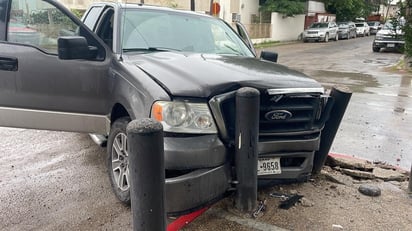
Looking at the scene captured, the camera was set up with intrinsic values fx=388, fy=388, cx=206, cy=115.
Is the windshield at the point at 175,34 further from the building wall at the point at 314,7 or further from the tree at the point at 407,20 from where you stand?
the building wall at the point at 314,7

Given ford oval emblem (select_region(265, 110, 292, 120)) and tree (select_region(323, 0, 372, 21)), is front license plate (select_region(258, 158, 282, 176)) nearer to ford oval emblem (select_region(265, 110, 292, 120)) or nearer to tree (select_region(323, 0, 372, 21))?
ford oval emblem (select_region(265, 110, 292, 120))

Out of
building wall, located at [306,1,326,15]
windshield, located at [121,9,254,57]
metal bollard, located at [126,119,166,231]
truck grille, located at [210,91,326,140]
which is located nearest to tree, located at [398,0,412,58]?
windshield, located at [121,9,254,57]

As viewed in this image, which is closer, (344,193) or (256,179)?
(256,179)

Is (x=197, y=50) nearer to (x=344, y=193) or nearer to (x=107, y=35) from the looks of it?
(x=107, y=35)

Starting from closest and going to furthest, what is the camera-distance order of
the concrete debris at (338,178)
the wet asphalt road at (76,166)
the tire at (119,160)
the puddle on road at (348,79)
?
the wet asphalt road at (76,166) → the tire at (119,160) → the concrete debris at (338,178) → the puddle on road at (348,79)

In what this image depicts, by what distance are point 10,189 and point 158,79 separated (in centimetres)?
220

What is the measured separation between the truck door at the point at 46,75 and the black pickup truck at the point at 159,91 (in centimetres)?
1

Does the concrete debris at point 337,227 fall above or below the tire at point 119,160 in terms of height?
below

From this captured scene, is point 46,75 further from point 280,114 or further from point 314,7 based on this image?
point 314,7

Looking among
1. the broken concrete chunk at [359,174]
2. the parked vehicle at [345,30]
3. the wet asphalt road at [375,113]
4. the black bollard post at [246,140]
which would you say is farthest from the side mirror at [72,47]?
the parked vehicle at [345,30]

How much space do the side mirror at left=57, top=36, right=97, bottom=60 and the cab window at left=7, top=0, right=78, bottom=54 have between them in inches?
18.1

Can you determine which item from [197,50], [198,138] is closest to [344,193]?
[198,138]

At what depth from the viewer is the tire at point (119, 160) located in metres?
3.61

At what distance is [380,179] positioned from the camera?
4.49 m
